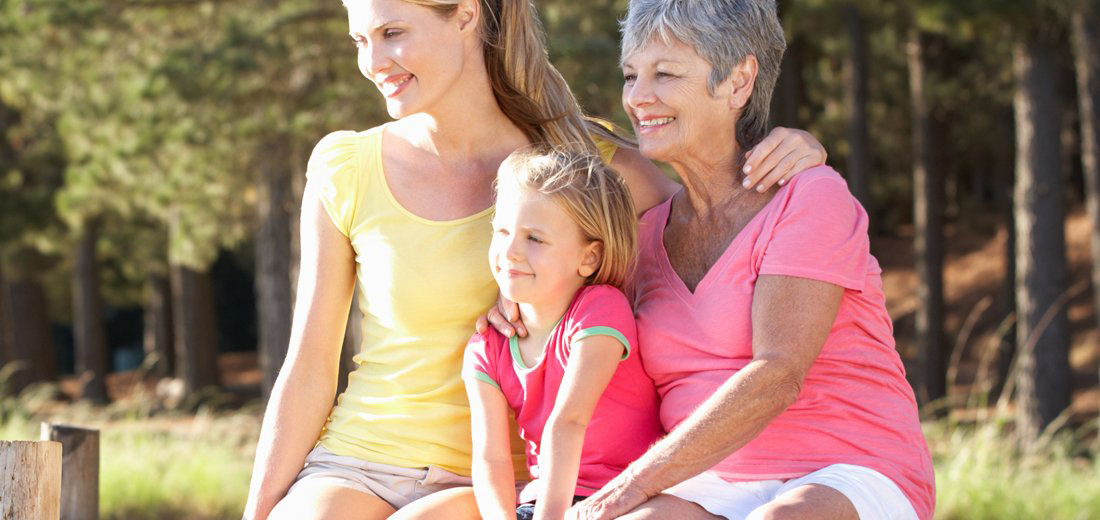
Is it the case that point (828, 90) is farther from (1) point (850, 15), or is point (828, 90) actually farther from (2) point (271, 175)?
(2) point (271, 175)

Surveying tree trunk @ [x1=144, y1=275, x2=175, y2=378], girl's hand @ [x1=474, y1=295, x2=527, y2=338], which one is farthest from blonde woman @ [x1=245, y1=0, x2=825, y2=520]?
tree trunk @ [x1=144, y1=275, x2=175, y2=378]

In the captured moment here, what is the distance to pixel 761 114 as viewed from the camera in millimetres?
2926

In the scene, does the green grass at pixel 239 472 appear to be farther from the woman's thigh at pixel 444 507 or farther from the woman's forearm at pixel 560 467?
the woman's forearm at pixel 560 467

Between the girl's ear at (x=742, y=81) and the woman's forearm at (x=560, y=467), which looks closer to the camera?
the woman's forearm at (x=560, y=467)

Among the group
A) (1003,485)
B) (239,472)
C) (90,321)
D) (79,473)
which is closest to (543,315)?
(79,473)

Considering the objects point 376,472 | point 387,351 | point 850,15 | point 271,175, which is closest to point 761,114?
point 387,351

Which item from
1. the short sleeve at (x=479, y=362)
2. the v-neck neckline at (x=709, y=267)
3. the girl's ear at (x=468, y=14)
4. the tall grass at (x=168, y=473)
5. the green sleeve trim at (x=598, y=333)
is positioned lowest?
the tall grass at (x=168, y=473)

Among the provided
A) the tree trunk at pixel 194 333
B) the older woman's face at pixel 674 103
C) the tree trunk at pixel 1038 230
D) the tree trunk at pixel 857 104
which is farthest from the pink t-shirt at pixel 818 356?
the tree trunk at pixel 194 333

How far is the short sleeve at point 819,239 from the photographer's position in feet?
8.39

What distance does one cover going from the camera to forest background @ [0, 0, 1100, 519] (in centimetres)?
824

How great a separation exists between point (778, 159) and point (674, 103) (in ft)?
0.85

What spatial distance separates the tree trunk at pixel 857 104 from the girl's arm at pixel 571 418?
1391cm

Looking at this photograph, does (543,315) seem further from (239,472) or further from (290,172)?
(290,172)

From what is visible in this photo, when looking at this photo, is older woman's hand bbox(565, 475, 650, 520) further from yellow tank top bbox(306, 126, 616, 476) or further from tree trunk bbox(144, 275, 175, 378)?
tree trunk bbox(144, 275, 175, 378)
